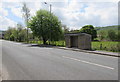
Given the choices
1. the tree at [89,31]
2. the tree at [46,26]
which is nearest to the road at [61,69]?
the tree at [46,26]

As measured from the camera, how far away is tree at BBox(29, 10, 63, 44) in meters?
29.4

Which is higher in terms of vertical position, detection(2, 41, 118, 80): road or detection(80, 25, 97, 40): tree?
detection(80, 25, 97, 40): tree

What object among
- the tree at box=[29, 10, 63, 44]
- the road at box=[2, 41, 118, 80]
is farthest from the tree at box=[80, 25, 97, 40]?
the road at box=[2, 41, 118, 80]

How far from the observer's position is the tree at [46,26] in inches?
1159

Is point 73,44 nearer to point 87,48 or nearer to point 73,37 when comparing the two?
point 73,37

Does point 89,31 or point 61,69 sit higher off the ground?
point 89,31

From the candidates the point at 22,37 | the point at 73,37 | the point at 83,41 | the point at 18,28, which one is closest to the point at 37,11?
the point at 73,37

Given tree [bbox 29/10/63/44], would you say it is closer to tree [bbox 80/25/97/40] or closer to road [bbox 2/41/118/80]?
road [bbox 2/41/118/80]

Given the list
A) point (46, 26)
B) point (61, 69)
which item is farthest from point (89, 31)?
point (61, 69)

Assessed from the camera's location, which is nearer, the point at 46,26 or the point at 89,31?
the point at 46,26

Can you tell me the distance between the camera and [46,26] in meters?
29.8

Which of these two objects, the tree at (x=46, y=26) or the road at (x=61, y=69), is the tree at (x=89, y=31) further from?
the road at (x=61, y=69)

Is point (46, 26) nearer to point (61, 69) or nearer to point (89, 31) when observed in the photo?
point (61, 69)

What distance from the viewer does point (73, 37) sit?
20.3m
